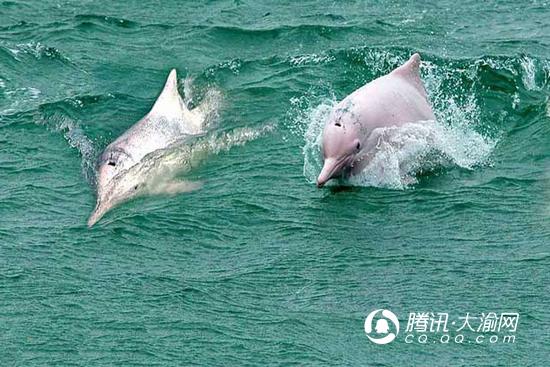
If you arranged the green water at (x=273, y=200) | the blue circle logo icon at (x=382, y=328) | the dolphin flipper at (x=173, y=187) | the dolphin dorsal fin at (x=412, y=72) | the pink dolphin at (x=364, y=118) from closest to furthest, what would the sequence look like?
the blue circle logo icon at (x=382, y=328)
the green water at (x=273, y=200)
the pink dolphin at (x=364, y=118)
the dolphin flipper at (x=173, y=187)
the dolphin dorsal fin at (x=412, y=72)

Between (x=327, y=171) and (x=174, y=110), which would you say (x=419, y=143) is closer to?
(x=327, y=171)

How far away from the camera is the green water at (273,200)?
15.2 m

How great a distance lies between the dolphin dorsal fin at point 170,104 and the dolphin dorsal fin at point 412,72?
12.1ft

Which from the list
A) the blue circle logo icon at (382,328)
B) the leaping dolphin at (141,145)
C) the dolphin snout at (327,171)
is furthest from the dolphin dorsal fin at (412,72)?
the blue circle logo icon at (382,328)

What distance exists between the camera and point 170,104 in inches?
866

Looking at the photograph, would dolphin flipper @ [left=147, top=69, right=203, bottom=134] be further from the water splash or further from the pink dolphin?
the pink dolphin

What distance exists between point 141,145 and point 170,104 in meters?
1.75

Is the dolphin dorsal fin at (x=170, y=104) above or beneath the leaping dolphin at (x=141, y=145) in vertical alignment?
above

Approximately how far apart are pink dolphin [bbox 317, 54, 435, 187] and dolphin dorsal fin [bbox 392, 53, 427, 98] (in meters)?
0.09

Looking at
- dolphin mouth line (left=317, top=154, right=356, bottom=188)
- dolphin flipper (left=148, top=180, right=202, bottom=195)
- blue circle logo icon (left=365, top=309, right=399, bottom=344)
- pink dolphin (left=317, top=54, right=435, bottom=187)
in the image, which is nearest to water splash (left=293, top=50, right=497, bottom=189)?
pink dolphin (left=317, top=54, right=435, bottom=187)

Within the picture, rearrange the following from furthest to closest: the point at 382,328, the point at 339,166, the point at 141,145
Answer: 1. the point at 141,145
2. the point at 339,166
3. the point at 382,328

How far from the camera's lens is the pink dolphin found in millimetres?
18812

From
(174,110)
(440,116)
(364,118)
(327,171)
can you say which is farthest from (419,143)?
(174,110)

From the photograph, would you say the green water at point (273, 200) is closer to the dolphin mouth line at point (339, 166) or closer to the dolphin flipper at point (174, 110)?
the dolphin mouth line at point (339, 166)
